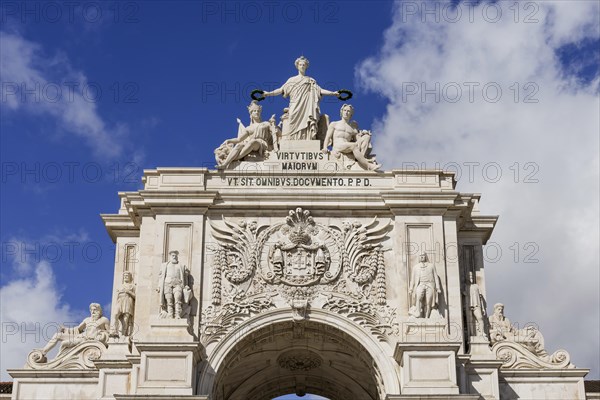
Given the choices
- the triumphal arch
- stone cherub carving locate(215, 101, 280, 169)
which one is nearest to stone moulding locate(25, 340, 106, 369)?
the triumphal arch

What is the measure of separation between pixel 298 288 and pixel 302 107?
565 centimetres

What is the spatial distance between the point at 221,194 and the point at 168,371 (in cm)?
517

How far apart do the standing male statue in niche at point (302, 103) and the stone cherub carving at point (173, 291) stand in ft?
17.7

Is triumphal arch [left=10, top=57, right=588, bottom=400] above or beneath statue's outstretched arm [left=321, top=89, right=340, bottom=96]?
beneath

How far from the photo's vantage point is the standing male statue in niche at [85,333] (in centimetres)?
3080

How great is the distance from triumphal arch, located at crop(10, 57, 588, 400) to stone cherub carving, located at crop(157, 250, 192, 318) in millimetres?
37

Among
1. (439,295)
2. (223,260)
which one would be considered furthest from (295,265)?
(439,295)

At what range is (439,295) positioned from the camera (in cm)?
3011

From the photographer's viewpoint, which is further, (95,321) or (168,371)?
(95,321)

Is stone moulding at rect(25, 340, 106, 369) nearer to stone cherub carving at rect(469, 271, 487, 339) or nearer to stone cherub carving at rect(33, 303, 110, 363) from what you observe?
stone cherub carving at rect(33, 303, 110, 363)

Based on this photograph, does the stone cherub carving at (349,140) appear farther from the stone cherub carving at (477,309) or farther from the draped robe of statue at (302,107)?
the stone cherub carving at (477,309)

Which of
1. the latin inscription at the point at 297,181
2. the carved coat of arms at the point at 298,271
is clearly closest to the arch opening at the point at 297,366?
the carved coat of arms at the point at 298,271

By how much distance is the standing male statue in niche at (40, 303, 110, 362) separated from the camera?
3080 cm

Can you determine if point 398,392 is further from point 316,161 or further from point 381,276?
point 316,161
